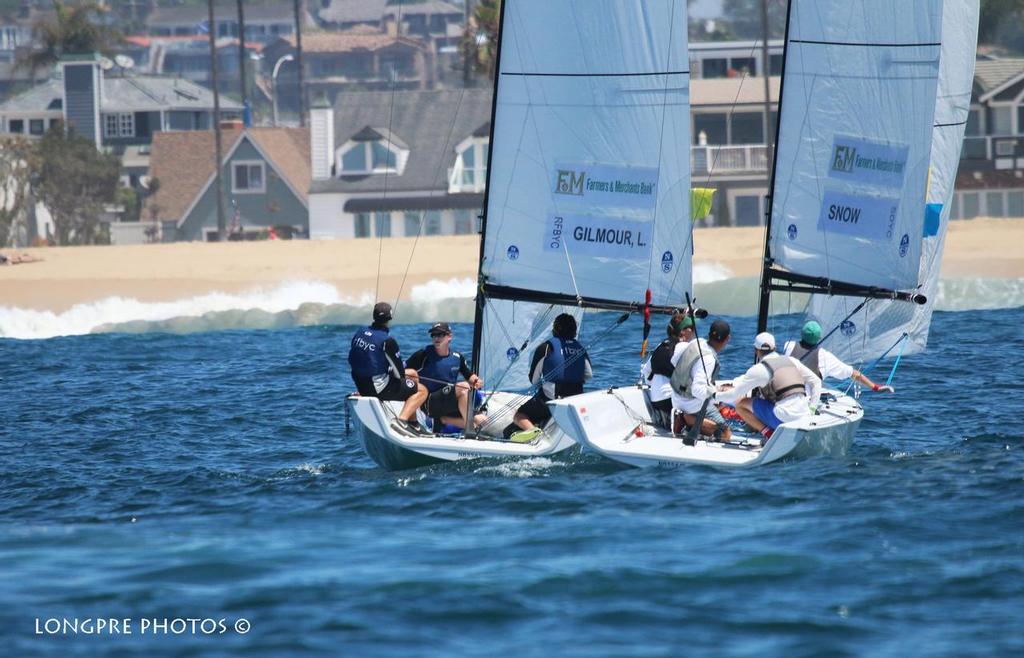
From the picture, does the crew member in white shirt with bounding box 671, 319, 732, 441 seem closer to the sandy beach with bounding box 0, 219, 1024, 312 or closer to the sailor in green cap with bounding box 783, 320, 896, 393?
the sailor in green cap with bounding box 783, 320, 896, 393

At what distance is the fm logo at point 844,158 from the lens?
60.6 feet

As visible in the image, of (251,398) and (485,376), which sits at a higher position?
(485,376)

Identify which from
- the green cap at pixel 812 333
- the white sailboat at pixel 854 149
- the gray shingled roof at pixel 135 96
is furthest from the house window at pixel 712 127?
the green cap at pixel 812 333

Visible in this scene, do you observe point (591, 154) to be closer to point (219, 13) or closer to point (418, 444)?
point (418, 444)

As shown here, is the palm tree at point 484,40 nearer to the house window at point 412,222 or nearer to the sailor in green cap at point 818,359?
the house window at point 412,222

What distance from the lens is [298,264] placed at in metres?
44.2

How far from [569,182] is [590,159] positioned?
34 cm

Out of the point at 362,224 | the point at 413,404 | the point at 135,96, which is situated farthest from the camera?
the point at 135,96

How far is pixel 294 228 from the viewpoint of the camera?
2707 inches

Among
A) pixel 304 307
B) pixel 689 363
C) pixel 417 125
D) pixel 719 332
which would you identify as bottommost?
pixel 304 307

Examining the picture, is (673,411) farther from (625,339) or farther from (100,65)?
(100,65)

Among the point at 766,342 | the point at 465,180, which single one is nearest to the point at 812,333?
the point at 766,342

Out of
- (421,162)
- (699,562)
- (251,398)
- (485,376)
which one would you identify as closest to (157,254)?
(421,162)

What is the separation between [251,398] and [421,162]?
40752 millimetres
